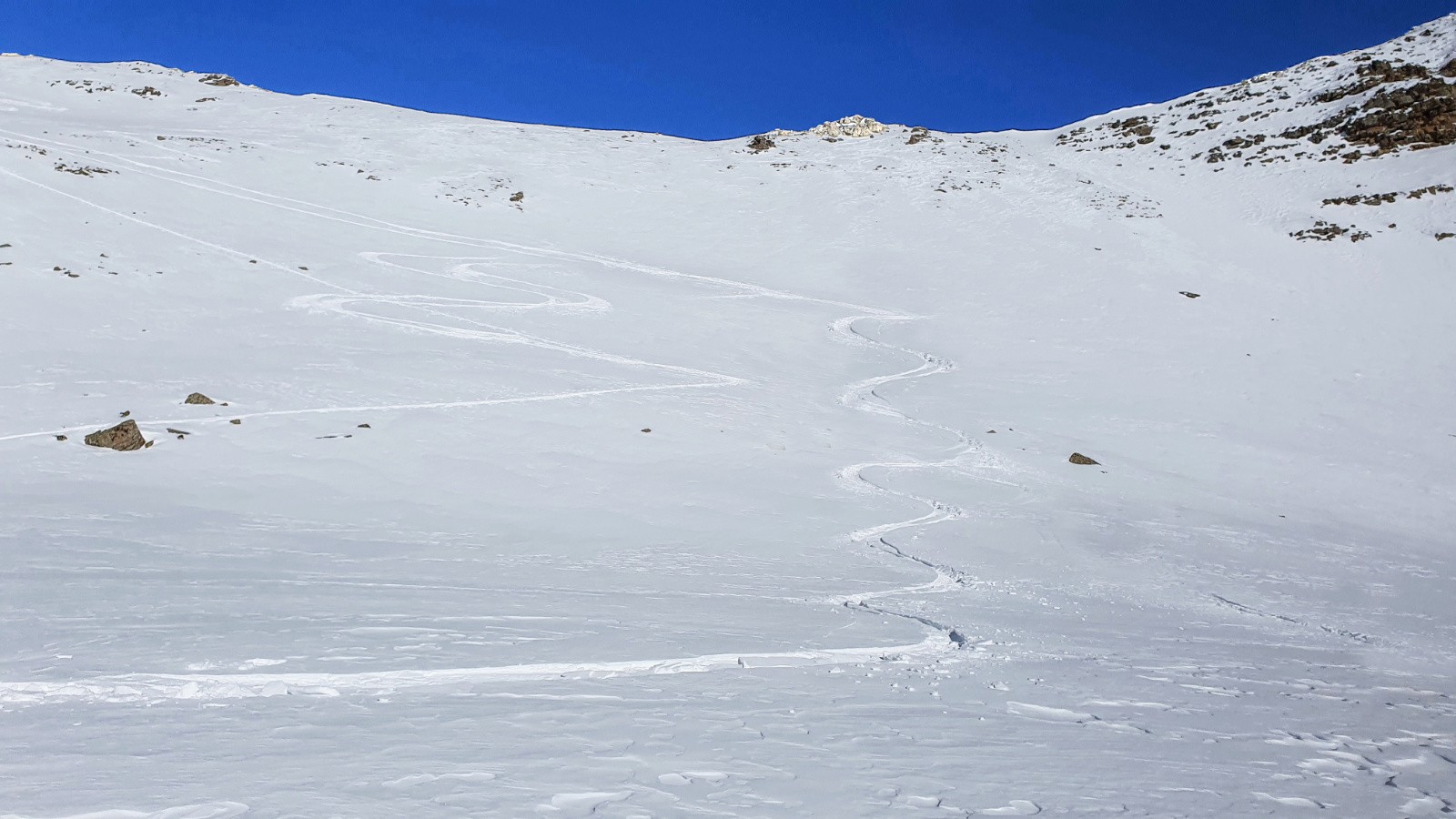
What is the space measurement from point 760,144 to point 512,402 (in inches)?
1374

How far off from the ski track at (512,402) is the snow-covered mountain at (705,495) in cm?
9

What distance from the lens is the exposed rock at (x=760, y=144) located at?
151 ft

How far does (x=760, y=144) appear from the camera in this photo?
153 ft

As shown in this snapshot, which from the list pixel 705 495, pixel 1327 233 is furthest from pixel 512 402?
pixel 1327 233

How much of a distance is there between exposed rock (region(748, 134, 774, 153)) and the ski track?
1958cm

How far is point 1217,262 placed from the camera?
31312 millimetres

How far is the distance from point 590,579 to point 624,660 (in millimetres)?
2524

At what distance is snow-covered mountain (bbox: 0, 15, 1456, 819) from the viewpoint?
14.7 ft

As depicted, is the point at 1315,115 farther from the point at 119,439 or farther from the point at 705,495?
the point at 119,439

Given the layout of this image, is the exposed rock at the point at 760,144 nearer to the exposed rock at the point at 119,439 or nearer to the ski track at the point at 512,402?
the ski track at the point at 512,402

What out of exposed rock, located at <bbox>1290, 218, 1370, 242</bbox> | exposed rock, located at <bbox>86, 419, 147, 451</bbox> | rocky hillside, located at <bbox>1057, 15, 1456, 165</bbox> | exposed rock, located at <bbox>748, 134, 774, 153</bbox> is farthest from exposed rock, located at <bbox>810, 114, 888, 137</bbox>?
exposed rock, located at <bbox>86, 419, 147, 451</bbox>

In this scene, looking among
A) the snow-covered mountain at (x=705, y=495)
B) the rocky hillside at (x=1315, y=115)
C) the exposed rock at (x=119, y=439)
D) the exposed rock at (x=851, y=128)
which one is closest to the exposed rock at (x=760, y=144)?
the exposed rock at (x=851, y=128)

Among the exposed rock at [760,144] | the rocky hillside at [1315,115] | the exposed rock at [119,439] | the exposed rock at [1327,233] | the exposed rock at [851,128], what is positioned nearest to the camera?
the exposed rock at [119,439]

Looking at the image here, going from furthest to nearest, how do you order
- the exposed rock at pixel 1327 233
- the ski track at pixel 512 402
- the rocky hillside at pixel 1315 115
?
the rocky hillside at pixel 1315 115
the exposed rock at pixel 1327 233
the ski track at pixel 512 402
